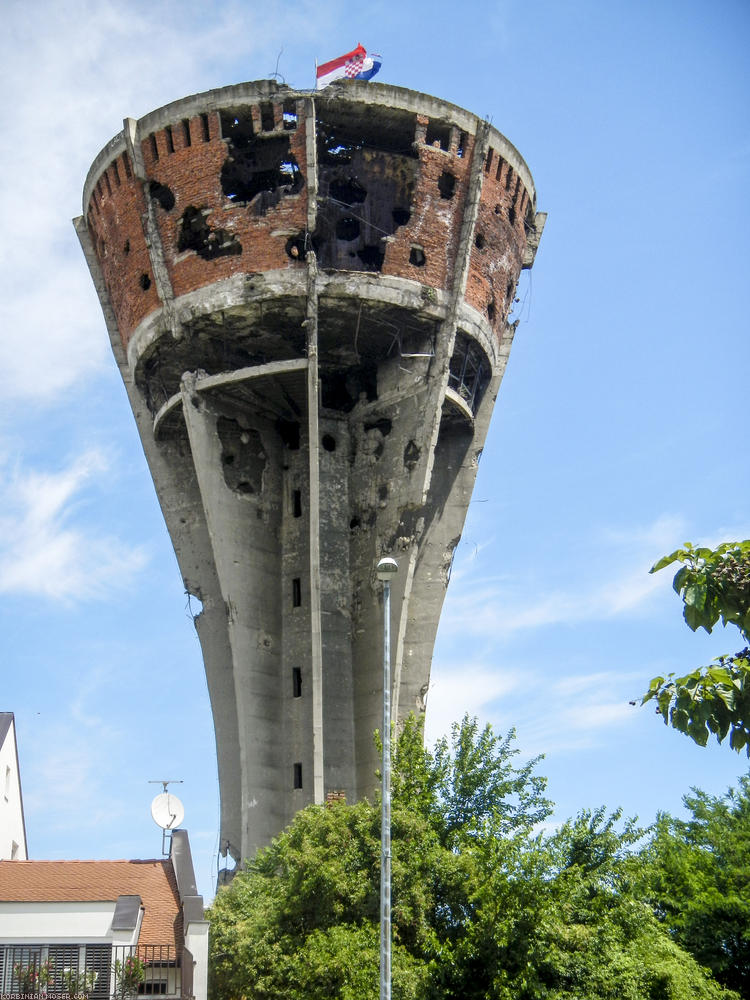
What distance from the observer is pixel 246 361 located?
27422mm

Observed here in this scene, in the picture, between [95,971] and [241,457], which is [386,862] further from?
[241,457]

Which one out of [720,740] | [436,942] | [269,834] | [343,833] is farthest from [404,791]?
[720,740]

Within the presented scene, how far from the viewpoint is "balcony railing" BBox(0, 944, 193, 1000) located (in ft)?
50.1

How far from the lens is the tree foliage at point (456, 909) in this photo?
15609 mm

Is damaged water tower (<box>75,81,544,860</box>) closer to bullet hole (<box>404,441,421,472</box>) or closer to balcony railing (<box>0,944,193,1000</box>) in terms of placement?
bullet hole (<box>404,441,421,472</box>)

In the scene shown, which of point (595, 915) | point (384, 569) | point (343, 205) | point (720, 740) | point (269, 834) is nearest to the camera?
point (720, 740)

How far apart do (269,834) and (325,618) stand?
4.49m

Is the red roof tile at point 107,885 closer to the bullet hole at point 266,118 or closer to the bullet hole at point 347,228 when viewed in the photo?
the bullet hole at point 347,228

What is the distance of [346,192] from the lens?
88.5ft

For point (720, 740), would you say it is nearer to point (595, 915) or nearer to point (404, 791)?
point (595, 915)

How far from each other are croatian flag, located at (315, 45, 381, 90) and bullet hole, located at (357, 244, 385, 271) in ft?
10.9

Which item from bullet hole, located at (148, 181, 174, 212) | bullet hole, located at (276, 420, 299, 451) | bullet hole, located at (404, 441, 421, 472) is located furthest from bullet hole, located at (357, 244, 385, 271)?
bullet hole, located at (276, 420, 299, 451)

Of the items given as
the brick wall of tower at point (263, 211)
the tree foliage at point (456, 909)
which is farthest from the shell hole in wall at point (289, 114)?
Answer: the tree foliage at point (456, 909)

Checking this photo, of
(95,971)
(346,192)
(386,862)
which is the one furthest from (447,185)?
(95,971)
